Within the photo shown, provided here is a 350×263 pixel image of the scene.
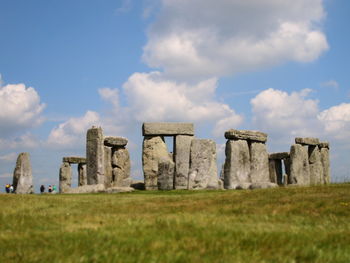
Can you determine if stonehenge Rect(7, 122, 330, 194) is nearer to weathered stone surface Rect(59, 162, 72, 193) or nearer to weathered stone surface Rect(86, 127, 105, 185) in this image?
weathered stone surface Rect(86, 127, 105, 185)

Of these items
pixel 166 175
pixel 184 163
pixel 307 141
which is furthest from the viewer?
pixel 307 141

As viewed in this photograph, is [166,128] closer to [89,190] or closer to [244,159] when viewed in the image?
[244,159]

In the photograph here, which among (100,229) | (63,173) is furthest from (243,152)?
(100,229)

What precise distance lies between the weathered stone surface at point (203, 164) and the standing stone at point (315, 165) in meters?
10.3

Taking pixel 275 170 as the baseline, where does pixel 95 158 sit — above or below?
above

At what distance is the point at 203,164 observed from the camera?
2661cm

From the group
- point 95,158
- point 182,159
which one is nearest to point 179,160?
point 182,159

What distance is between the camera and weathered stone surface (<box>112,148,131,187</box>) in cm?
3334

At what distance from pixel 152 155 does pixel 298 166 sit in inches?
372

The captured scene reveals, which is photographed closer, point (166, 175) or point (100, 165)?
point (166, 175)

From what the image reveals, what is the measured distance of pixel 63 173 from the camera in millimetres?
38375

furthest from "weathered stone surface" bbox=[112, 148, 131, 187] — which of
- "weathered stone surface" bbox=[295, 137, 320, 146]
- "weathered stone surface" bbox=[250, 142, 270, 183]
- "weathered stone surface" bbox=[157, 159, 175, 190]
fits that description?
"weathered stone surface" bbox=[295, 137, 320, 146]

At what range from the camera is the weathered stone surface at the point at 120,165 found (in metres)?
33.3

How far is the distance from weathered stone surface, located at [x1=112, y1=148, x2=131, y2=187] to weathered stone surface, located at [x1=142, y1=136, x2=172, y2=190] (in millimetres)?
3229
